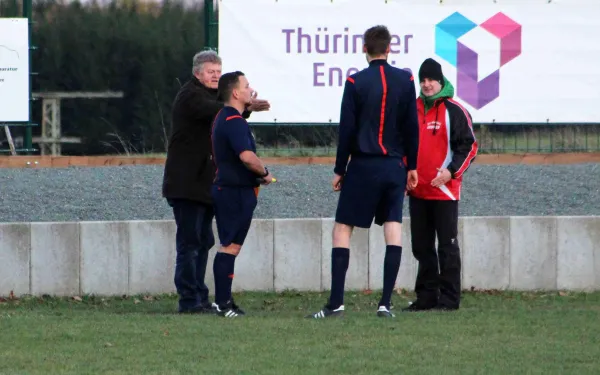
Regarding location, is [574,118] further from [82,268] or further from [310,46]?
[82,268]

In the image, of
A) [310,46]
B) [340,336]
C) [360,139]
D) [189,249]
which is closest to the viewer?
[340,336]

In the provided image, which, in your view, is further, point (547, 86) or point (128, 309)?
point (547, 86)

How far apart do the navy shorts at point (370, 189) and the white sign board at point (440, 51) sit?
6.55 metres

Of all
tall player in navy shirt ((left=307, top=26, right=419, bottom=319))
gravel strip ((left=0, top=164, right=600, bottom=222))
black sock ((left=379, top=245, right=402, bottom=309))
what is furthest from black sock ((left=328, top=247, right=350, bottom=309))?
gravel strip ((left=0, top=164, right=600, bottom=222))

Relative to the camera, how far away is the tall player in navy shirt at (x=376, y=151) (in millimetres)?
8898

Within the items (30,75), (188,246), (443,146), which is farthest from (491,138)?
(188,246)

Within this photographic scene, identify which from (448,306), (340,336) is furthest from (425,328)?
(448,306)

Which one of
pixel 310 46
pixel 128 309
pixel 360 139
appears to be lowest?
pixel 128 309

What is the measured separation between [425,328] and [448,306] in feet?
4.47

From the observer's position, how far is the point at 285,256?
436 inches

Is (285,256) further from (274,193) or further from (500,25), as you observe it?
(500,25)

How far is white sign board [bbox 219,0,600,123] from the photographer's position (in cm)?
1552

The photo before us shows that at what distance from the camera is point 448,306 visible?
32.0 feet

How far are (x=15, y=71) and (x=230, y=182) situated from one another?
21.4 ft
